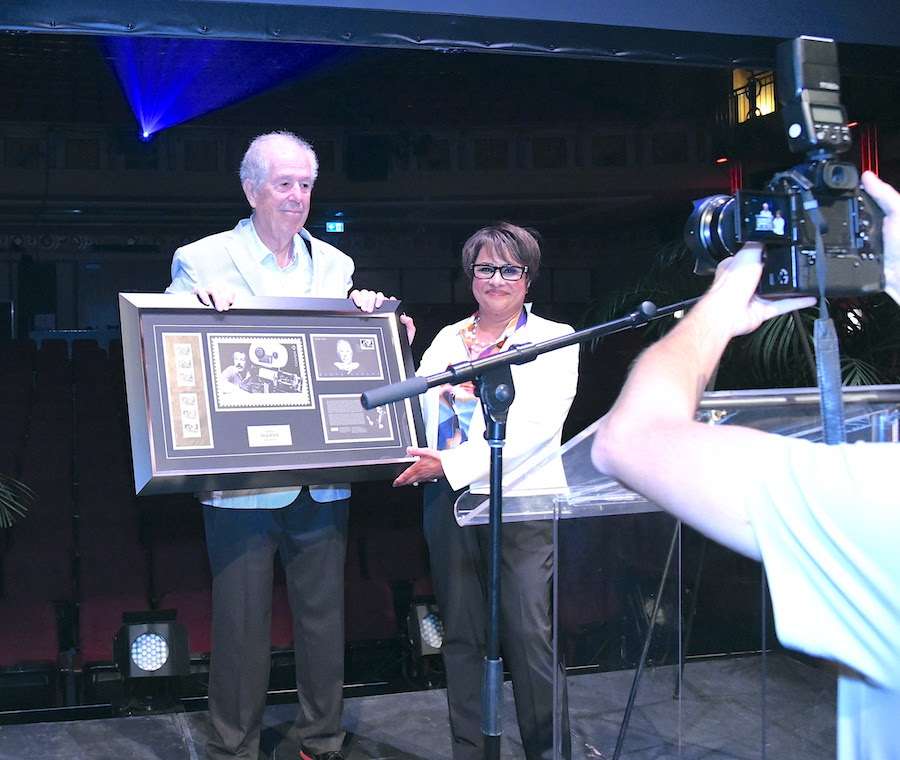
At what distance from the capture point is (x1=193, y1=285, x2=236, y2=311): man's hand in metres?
2.74

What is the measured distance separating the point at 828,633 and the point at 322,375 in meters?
2.18

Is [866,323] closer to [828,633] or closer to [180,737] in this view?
[180,737]

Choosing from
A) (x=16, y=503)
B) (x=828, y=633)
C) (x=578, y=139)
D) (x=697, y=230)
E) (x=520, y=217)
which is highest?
(x=578, y=139)

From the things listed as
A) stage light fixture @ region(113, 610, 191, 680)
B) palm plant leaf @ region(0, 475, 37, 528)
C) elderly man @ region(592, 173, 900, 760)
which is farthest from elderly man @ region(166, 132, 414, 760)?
elderly man @ region(592, 173, 900, 760)

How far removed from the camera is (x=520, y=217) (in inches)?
639

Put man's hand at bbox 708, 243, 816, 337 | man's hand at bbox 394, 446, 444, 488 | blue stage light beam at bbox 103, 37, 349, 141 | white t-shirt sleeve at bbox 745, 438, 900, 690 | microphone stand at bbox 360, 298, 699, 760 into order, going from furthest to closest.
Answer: blue stage light beam at bbox 103, 37, 349, 141, man's hand at bbox 394, 446, 444, 488, microphone stand at bbox 360, 298, 699, 760, man's hand at bbox 708, 243, 816, 337, white t-shirt sleeve at bbox 745, 438, 900, 690

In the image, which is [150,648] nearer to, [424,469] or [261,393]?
[261,393]

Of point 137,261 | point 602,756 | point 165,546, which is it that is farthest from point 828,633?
point 137,261

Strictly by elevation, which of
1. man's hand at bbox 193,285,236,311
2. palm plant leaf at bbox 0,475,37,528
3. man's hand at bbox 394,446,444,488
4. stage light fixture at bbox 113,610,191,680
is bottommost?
stage light fixture at bbox 113,610,191,680

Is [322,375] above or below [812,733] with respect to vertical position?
above

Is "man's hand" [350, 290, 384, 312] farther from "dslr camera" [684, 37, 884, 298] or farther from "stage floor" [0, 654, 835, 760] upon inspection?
"dslr camera" [684, 37, 884, 298]

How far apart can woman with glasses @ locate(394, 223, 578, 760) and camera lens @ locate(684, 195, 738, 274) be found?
3.89 feet

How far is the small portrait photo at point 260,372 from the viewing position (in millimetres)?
2750

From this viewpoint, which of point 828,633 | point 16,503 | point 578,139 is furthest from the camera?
point 578,139
